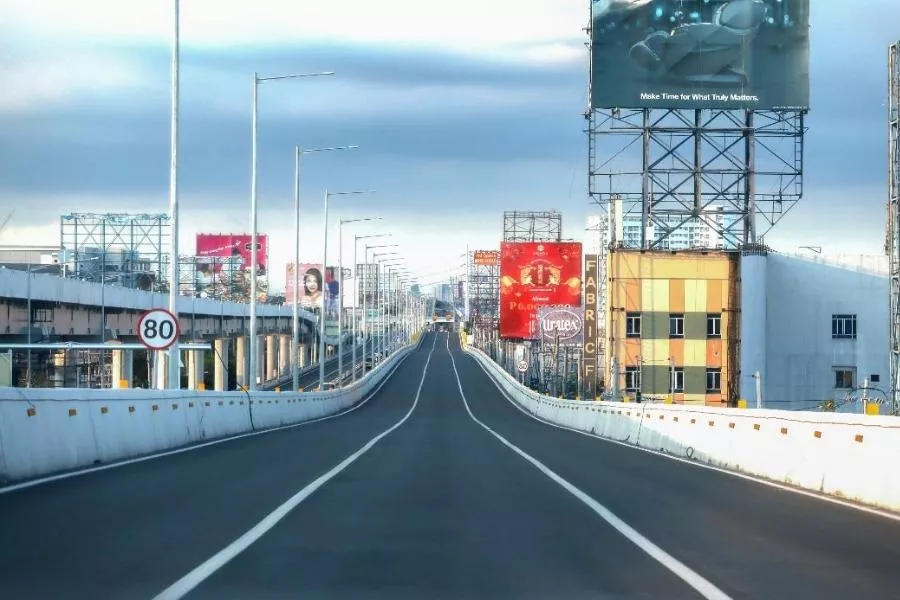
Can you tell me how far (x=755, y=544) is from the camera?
11594mm

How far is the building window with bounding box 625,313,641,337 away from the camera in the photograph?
222ft

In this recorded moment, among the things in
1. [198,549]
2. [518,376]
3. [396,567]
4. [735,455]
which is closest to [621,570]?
[396,567]

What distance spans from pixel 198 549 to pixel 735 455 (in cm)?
1365

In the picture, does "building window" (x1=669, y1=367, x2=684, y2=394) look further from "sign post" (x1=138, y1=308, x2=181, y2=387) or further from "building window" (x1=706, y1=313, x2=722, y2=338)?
"sign post" (x1=138, y1=308, x2=181, y2=387)

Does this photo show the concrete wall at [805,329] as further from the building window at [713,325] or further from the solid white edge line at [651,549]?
the solid white edge line at [651,549]

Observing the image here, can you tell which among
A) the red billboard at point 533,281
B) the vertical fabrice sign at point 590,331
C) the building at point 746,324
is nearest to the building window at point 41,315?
the building at point 746,324

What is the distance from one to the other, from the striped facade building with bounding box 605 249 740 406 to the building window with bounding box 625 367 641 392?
0.25ft

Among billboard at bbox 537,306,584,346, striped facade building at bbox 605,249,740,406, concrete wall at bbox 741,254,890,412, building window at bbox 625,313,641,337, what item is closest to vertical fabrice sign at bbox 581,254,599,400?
billboard at bbox 537,306,584,346

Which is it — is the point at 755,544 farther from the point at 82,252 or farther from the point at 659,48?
the point at 82,252

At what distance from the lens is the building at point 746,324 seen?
219 feet

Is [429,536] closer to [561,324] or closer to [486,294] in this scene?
[561,324]

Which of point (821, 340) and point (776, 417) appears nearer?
point (776, 417)

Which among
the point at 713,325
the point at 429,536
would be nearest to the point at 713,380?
the point at 713,325

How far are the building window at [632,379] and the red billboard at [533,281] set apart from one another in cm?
1282
